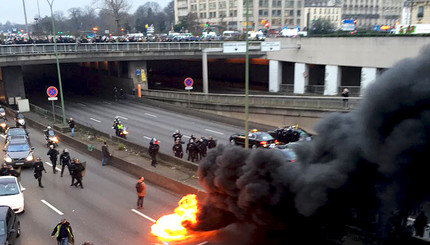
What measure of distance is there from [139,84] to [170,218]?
97.8ft

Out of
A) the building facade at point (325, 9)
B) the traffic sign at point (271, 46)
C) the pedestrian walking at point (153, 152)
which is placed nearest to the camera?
the pedestrian walking at point (153, 152)

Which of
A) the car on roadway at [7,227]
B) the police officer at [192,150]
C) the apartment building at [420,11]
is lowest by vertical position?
the police officer at [192,150]

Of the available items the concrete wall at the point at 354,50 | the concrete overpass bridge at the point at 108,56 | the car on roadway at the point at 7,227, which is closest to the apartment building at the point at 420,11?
the concrete wall at the point at 354,50

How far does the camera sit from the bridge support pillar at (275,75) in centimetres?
4281

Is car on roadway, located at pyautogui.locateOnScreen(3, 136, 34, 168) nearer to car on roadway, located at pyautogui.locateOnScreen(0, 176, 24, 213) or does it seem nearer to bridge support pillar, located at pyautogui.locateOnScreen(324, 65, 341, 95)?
car on roadway, located at pyautogui.locateOnScreen(0, 176, 24, 213)

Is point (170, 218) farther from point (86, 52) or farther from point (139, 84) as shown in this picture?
point (139, 84)

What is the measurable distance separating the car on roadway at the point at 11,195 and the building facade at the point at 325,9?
11087cm

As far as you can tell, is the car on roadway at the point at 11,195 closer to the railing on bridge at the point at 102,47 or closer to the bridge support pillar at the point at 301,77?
the railing on bridge at the point at 102,47

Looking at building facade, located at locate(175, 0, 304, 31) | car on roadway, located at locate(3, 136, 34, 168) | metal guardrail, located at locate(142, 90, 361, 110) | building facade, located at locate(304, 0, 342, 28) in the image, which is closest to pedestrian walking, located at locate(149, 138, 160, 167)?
car on roadway, located at locate(3, 136, 34, 168)

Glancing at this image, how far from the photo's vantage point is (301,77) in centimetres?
3975

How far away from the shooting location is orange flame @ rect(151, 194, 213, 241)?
11055mm

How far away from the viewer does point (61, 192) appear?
53.4ft

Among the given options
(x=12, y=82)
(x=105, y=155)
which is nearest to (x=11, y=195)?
(x=105, y=155)

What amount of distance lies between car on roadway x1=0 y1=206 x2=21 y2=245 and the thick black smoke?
509cm
